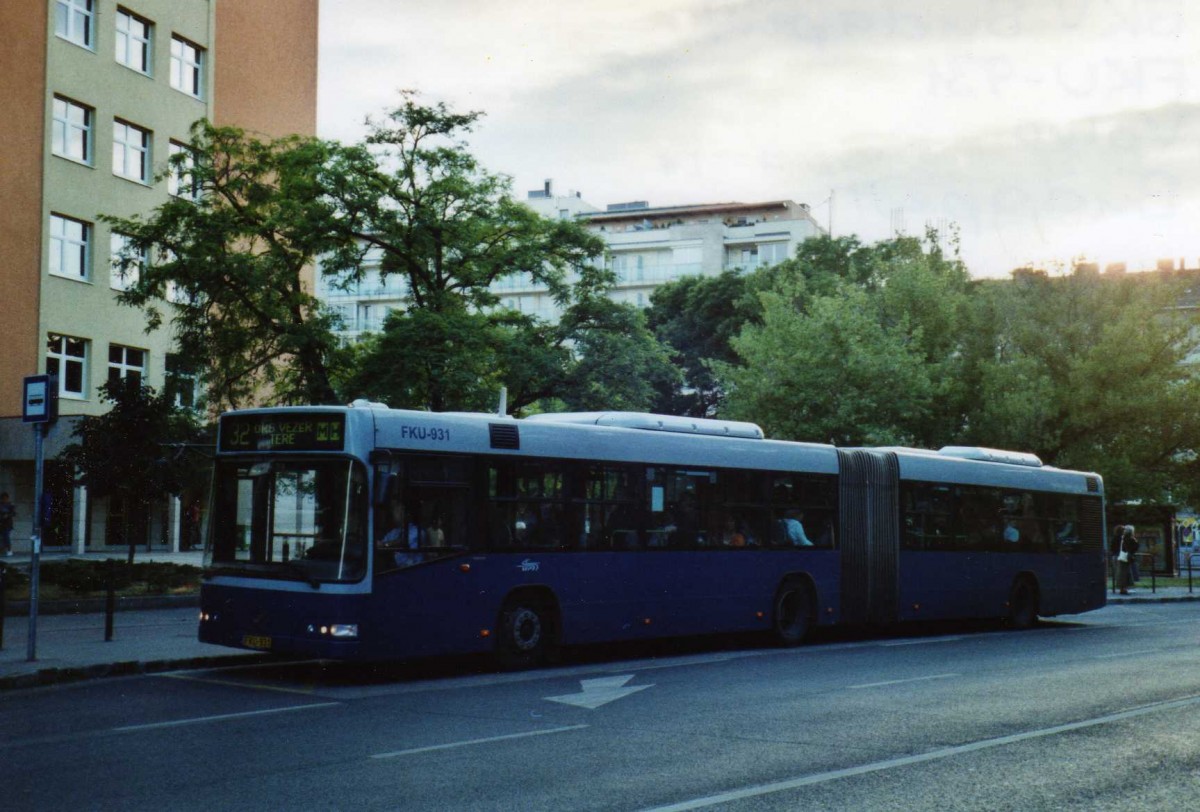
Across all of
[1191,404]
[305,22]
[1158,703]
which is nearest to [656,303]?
[305,22]

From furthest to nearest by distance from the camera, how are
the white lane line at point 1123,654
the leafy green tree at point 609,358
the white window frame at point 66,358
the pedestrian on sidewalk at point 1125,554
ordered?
1. the white window frame at point 66,358
2. the pedestrian on sidewalk at point 1125,554
3. the leafy green tree at point 609,358
4. the white lane line at point 1123,654

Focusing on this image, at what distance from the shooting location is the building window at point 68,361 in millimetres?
38906

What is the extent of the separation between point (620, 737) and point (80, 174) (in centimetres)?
3511

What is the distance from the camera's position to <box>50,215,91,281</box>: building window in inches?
1537

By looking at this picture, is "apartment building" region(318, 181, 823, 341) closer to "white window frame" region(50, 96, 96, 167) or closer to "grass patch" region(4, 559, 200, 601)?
"white window frame" region(50, 96, 96, 167)

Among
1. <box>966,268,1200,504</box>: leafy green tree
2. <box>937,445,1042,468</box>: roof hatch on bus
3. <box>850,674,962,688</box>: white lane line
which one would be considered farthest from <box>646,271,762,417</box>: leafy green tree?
<box>850,674,962,688</box>: white lane line

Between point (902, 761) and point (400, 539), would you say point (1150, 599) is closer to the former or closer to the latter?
point (400, 539)

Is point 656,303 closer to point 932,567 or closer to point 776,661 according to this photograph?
point 932,567

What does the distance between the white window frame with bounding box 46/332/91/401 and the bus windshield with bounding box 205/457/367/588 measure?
26755 mm

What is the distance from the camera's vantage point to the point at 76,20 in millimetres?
39969

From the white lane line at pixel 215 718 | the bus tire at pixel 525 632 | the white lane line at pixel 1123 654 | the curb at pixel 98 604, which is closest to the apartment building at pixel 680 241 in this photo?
the curb at pixel 98 604

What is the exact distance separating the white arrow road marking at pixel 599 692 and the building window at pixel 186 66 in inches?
1419

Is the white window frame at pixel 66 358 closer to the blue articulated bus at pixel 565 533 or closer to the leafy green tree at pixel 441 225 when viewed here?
the leafy green tree at pixel 441 225

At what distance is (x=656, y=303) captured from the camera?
229ft
